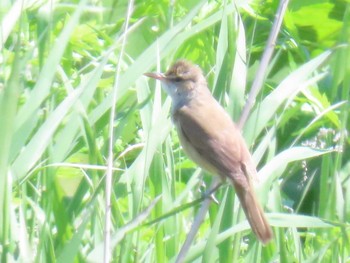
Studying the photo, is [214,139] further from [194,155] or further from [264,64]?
[264,64]

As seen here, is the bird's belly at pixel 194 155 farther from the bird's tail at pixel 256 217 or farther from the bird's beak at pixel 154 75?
the bird's tail at pixel 256 217

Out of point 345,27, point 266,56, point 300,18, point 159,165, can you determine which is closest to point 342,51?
point 345,27

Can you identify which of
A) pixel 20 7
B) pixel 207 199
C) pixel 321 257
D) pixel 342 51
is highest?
pixel 20 7

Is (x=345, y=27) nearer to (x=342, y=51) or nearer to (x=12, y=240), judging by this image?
(x=342, y=51)

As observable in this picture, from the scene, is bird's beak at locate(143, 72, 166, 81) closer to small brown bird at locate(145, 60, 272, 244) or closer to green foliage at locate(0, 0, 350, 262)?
small brown bird at locate(145, 60, 272, 244)

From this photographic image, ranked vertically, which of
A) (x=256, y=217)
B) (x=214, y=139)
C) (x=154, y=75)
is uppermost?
(x=154, y=75)

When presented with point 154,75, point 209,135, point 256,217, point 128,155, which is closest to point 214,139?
point 209,135

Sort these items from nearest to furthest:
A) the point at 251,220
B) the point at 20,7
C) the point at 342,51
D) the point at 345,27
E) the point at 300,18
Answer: the point at 251,220, the point at 20,7, the point at 342,51, the point at 345,27, the point at 300,18

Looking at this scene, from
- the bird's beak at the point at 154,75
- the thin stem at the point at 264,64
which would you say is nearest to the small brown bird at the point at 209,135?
the bird's beak at the point at 154,75
